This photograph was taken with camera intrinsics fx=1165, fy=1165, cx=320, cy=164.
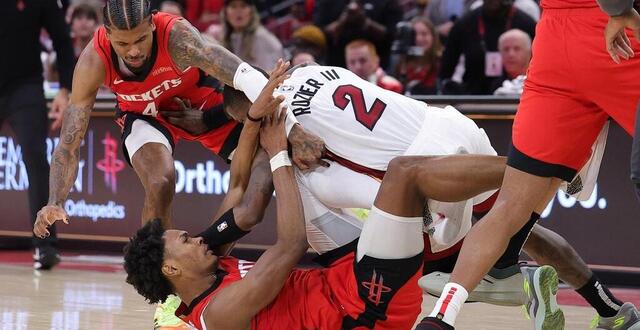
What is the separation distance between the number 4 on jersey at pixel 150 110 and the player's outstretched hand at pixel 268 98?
3.95ft

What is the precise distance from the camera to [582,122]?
12.7 feet

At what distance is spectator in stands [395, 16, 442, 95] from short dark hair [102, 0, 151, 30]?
3.98 meters

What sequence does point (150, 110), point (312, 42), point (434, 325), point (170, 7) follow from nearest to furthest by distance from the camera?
1. point (434, 325)
2. point (150, 110)
3. point (312, 42)
4. point (170, 7)

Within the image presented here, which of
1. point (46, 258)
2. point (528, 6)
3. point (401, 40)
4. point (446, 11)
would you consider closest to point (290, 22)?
point (446, 11)

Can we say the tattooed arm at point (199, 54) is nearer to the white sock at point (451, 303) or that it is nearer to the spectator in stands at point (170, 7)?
the white sock at point (451, 303)

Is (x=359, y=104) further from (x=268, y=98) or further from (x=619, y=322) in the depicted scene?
(x=619, y=322)

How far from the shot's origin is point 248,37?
9.49m

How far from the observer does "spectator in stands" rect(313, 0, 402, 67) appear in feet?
31.9

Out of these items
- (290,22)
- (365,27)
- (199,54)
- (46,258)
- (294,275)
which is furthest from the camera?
(290,22)

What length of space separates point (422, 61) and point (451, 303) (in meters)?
5.50

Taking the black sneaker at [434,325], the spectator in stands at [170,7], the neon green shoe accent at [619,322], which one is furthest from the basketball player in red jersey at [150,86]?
the spectator in stands at [170,7]

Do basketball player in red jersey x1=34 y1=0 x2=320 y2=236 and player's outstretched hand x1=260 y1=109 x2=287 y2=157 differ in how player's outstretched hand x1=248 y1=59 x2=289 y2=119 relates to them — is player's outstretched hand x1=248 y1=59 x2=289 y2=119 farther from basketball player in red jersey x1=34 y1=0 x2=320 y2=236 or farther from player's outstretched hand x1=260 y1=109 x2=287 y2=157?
basketball player in red jersey x1=34 y1=0 x2=320 y2=236

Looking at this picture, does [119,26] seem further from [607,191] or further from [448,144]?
[607,191]

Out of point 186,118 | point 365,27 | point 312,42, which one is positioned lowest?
point 312,42
